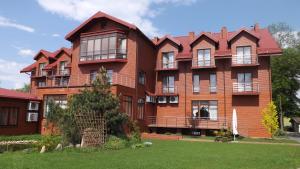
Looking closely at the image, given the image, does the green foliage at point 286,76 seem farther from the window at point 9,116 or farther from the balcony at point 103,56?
the window at point 9,116

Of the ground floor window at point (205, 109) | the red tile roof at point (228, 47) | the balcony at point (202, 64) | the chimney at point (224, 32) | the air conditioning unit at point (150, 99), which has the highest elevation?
the chimney at point (224, 32)

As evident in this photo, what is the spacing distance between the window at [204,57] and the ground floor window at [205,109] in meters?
3.85

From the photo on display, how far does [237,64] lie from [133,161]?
1837 centimetres

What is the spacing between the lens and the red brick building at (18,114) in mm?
22344

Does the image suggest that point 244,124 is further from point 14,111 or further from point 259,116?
point 14,111

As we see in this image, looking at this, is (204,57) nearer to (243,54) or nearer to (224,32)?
(243,54)

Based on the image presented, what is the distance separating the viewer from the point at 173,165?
388 inches

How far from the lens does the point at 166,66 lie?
29094 millimetres

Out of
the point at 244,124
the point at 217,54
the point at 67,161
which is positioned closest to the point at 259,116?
the point at 244,124

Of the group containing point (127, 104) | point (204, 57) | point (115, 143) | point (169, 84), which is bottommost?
point (115, 143)

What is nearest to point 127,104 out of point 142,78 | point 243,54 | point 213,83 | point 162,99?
point 142,78

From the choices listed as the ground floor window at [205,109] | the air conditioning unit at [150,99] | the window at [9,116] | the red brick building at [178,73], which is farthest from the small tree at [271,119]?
the window at [9,116]

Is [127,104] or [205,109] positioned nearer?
[127,104]

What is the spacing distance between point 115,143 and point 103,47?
13930mm
